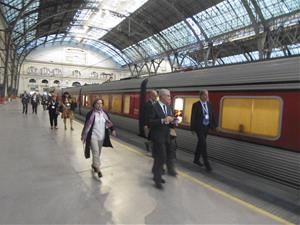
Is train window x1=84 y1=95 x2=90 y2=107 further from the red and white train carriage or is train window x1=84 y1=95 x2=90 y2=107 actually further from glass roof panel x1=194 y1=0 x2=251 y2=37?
glass roof panel x1=194 y1=0 x2=251 y2=37

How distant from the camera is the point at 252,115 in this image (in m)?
6.19

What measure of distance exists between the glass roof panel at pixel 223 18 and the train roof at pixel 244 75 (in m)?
24.1

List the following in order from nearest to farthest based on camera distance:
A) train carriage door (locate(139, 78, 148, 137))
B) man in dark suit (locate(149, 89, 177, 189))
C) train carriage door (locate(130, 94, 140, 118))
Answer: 1. man in dark suit (locate(149, 89, 177, 189))
2. train carriage door (locate(139, 78, 148, 137))
3. train carriage door (locate(130, 94, 140, 118))

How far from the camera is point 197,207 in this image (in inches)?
173

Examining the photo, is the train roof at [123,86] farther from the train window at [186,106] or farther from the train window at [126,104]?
the train window at [186,106]

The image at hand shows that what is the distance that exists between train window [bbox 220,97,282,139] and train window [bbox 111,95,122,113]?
7818mm

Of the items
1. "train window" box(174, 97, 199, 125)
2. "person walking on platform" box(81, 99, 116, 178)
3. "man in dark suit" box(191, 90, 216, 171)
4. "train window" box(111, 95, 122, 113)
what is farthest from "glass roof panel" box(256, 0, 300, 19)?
"person walking on platform" box(81, 99, 116, 178)

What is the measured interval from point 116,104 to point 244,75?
924 centimetres

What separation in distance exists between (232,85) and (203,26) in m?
31.4

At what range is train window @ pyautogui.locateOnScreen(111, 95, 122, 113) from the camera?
14.2m

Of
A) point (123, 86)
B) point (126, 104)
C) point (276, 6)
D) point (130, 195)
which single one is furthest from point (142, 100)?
point (276, 6)

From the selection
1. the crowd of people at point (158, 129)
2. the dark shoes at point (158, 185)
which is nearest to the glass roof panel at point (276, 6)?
the crowd of people at point (158, 129)

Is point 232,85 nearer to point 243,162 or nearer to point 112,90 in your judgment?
point 243,162

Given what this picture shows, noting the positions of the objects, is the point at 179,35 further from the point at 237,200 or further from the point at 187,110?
the point at 237,200
